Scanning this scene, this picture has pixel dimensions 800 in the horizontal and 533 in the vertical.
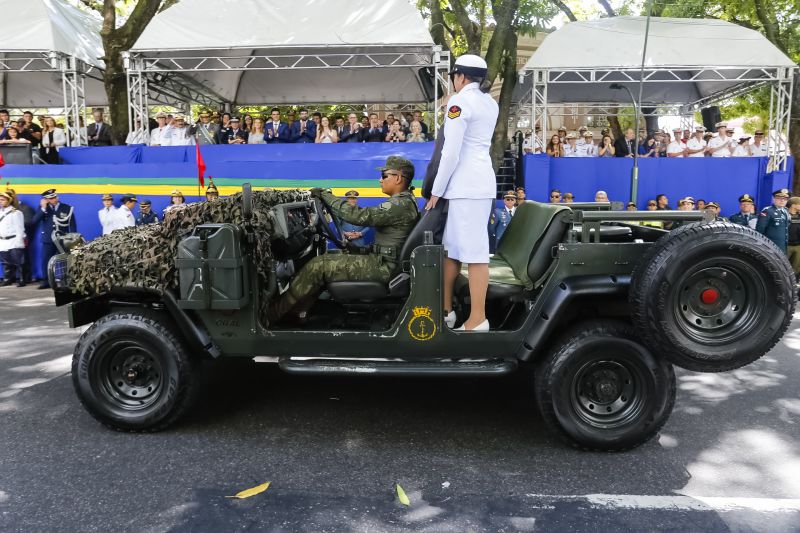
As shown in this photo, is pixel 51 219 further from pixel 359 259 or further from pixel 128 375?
pixel 359 259

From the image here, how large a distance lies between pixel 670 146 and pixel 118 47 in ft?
40.0

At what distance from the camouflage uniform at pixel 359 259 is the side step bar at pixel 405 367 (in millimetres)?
448

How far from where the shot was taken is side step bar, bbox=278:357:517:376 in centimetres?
399

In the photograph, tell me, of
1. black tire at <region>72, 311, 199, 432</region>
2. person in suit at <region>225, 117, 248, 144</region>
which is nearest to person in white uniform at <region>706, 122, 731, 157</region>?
person in suit at <region>225, 117, 248, 144</region>

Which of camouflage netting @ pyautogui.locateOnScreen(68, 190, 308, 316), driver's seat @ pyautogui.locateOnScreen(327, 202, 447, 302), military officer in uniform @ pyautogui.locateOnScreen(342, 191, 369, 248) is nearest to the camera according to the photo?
camouflage netting @ pyautogui.locateOnScreen(68, 190, 308, 316)

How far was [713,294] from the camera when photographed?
3.68 metres

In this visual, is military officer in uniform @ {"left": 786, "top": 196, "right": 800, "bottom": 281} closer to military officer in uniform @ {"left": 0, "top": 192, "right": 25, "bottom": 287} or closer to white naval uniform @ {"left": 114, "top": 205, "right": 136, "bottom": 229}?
white naval uniform @ {"left": 114, "top": 205, "right": 136, "bottom": 229}

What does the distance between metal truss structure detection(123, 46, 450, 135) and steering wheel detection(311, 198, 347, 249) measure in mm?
8005

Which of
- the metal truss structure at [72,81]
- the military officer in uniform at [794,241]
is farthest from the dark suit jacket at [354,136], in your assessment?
the military officer in uniform at [794,241]

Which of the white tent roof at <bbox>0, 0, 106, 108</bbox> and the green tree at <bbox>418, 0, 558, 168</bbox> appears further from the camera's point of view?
the green tree at <bbox>418, 0, 558, 168</bbox>

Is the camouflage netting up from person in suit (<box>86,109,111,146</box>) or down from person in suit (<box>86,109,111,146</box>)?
down

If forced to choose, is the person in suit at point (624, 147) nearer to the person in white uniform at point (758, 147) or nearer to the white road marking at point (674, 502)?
the person in white uniform at point (758, 147)

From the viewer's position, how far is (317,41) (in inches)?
492

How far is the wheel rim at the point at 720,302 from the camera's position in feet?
11.9
